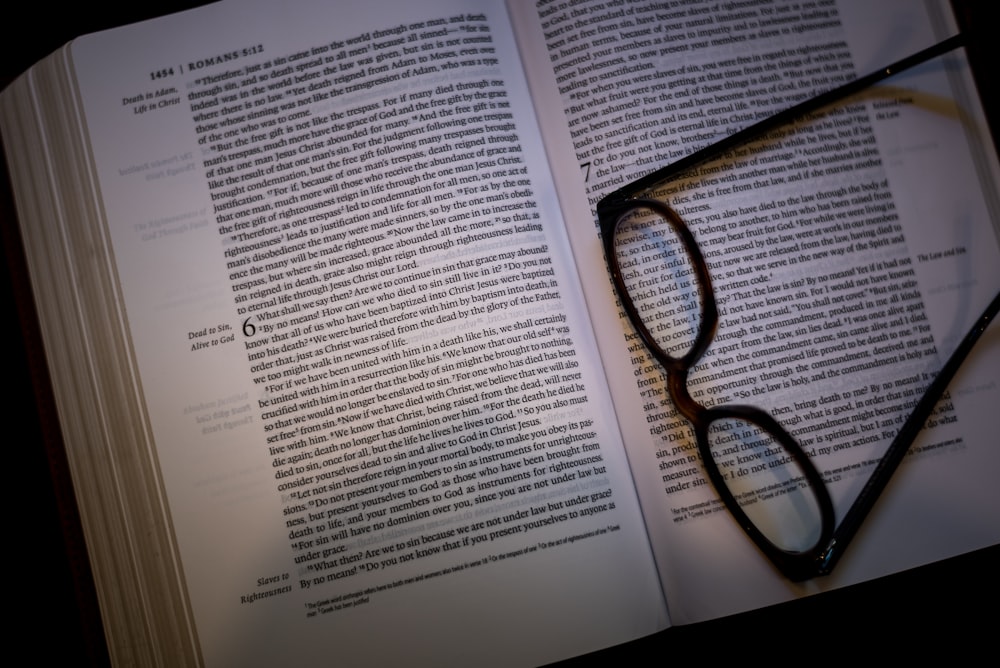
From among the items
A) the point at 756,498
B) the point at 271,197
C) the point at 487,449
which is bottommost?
the point at 756,498

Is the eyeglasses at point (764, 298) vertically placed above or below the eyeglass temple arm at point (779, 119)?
below

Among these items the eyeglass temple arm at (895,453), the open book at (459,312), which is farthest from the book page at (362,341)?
the eyeglass temple arm at (895,453)

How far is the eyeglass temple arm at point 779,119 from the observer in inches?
26.3

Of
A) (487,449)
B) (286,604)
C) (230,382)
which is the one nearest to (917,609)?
(487,449)

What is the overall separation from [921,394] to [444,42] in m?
0.66

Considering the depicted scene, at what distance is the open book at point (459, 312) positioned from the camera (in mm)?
655

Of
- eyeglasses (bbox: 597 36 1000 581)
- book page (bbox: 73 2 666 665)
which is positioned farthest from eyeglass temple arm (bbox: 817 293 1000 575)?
book page (bbox: 73 2 666 665)

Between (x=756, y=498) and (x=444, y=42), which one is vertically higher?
(x=444, y=42)

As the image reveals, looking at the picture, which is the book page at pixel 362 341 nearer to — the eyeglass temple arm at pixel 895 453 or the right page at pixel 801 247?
the right page at pixel 801 247

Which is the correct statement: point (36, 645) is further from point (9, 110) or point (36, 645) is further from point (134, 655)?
point (9, 110)

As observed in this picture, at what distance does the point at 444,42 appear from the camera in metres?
0.69

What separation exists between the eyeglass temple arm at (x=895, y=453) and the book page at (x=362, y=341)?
0.20 m

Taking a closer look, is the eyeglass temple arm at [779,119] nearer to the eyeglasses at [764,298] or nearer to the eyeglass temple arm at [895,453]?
the eyeglasses at [764,298]

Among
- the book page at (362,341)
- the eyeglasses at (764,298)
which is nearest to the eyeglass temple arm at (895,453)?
the eyeglasses at (764,298)
